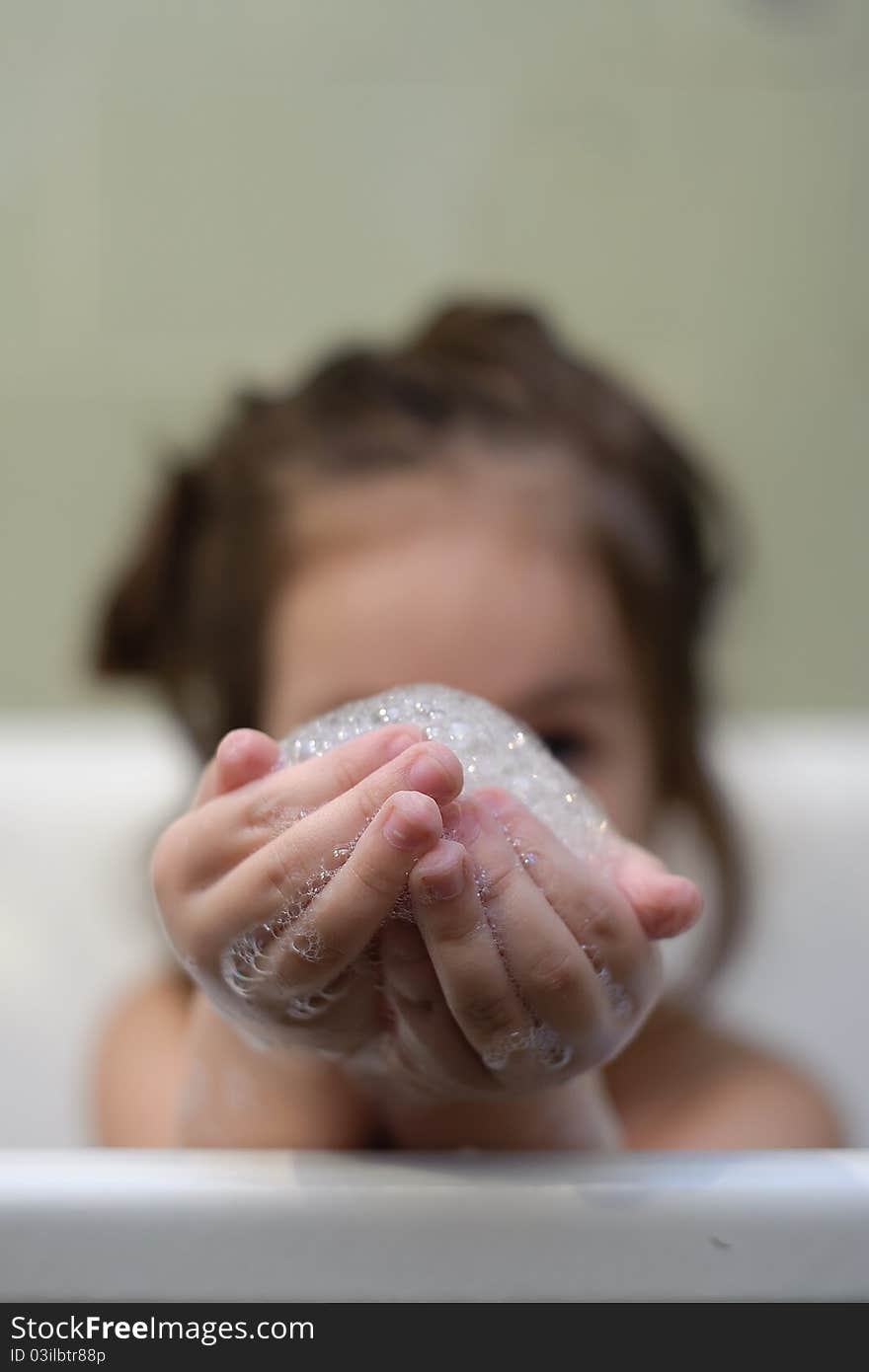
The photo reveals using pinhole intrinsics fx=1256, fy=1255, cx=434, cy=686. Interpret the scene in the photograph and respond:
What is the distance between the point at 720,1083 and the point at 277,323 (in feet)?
3.22

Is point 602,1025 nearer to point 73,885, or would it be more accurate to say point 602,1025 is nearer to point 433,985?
point 433,985

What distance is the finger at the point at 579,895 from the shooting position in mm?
343

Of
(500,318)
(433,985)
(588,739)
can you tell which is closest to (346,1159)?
(433,985)

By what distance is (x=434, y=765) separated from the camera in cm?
31

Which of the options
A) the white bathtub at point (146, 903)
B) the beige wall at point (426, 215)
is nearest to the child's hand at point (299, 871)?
the white bathtub at point (146, 903)

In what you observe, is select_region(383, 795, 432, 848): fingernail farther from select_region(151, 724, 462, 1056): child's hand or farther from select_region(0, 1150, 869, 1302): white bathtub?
select_region(0, 1150, 869, 1302): white bathtub

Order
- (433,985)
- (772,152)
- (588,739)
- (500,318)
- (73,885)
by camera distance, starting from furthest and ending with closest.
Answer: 1. (772,152)
2. (73,885)
3. (500,318)
4. (588,739)
5. (433,985)

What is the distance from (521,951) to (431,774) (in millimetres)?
59

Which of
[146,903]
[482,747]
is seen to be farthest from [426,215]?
[482,747]

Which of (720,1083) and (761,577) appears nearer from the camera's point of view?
(720,1083)

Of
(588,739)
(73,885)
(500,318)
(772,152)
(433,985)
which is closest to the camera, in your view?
(433,985)

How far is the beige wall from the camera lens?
52.7 inches

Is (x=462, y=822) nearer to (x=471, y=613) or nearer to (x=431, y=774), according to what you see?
(x=431, y=774)
